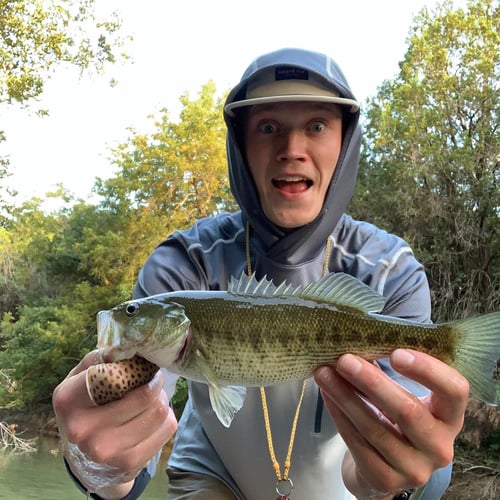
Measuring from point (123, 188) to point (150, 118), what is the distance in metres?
3.52

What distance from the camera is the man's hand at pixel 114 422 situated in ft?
5.88

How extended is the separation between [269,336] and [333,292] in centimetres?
26

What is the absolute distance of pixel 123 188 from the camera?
2666cm

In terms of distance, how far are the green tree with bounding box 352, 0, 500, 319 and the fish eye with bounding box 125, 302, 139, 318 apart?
637 inches

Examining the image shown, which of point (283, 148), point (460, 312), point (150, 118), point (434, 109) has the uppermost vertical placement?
point (150, 118)

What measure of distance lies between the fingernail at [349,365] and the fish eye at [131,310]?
660 mm

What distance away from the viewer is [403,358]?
67.4 inches

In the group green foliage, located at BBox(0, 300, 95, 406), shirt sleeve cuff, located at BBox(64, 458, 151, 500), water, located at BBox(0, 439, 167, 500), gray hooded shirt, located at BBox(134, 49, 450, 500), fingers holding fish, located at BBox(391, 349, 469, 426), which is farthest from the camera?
green foliage, located at BBox(0, 300, 95, 406)

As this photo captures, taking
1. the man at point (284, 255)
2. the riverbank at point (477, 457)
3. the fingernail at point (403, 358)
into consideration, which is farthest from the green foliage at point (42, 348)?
the fingernail at point (403, 358)

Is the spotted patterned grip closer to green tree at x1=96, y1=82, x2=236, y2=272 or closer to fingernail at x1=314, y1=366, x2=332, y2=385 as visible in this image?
fingernail at x1=314, y1=366, x2=332, y2=385

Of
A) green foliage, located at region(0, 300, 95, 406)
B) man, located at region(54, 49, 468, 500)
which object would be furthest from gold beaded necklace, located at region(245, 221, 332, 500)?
green foliage, located at region(0, 300, 95, 406)

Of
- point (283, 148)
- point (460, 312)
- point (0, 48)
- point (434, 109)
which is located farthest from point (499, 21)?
point (283, 148)

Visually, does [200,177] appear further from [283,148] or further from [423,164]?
A: [283,148]

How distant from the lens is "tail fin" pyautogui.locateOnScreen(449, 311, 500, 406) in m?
1.78
